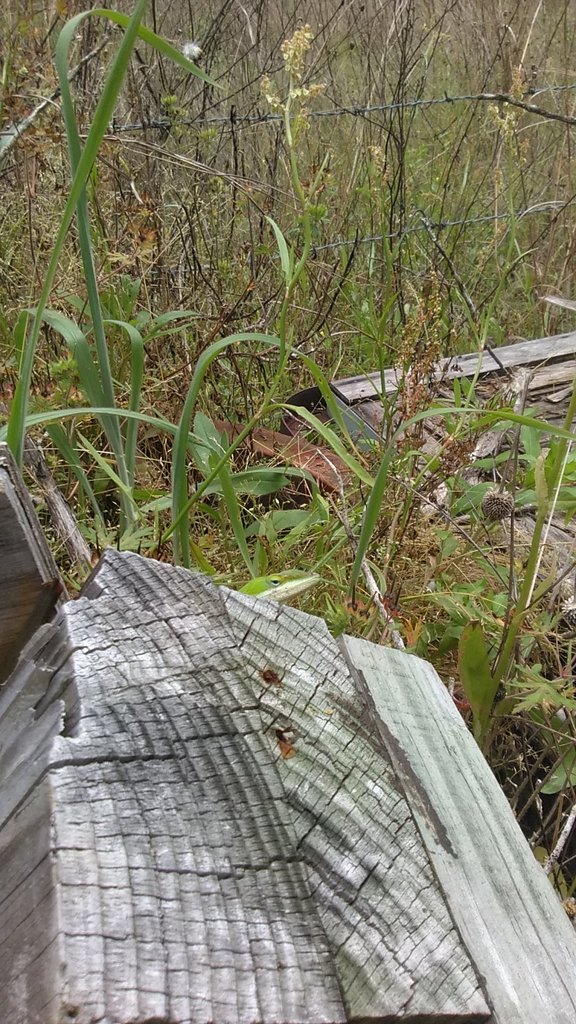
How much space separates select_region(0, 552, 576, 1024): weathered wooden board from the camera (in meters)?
0.51

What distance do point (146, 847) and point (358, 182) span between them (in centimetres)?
409

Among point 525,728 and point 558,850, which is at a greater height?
point 558,850

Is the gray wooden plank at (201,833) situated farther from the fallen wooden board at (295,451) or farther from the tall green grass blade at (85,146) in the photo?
the fallen wooden board at (295,451)

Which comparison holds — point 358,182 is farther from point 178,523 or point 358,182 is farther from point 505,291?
point 178,523

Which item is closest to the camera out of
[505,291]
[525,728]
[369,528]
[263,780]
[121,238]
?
[263,780]

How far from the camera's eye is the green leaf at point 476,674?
1.62 meters

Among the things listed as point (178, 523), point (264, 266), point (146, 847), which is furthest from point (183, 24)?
point (146, 847)

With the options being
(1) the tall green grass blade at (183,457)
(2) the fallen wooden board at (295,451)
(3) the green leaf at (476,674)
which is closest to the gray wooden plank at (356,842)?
(1) the tall green grass blade at (183,457)

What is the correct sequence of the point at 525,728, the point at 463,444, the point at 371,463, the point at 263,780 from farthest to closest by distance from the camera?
the point at 371,463 < the point at 463,444 < the point at 525,728 < the point at 263,780

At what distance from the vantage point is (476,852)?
0.79 m

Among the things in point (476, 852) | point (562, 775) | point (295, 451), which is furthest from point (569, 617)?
point (476, 852)

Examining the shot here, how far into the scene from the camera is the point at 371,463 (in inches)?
91.9

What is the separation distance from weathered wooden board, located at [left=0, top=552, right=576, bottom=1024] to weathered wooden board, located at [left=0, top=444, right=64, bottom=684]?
4.4 inches

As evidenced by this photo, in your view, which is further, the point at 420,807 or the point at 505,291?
the point at 505,291
